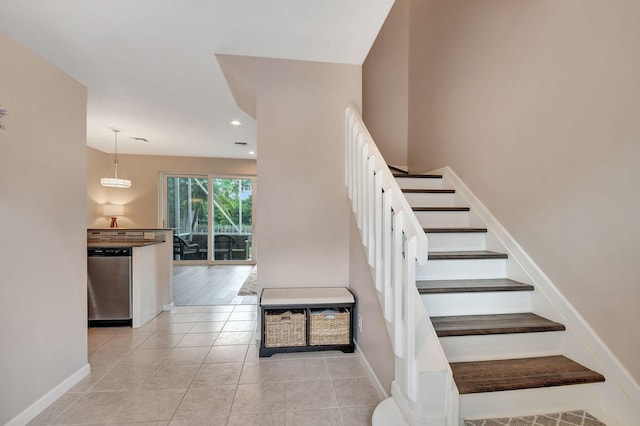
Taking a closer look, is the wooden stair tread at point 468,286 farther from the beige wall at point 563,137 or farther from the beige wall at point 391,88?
the beige wall at point 391,88

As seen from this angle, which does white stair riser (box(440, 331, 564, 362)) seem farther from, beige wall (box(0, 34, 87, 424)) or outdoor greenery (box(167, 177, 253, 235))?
outdoor greenery (box(167, 177, 253, 235))

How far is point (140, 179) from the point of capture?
6.46 m

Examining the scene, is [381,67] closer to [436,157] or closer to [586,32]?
[436,157]

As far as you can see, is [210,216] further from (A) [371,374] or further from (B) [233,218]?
(A) [371,374]

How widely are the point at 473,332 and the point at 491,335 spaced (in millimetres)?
113

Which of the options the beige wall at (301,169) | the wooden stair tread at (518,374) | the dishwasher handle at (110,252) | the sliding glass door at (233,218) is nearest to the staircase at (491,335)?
the wooden stair tread at (518,374)

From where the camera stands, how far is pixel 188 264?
6785mm

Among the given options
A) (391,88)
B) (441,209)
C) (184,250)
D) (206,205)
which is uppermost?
(391,88)

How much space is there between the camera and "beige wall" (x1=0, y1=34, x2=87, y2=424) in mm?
1562

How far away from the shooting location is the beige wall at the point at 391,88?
368 cm

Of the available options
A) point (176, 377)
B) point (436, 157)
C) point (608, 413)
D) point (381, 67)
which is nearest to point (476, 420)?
point (608, 413)

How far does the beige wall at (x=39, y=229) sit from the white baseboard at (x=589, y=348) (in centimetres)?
311

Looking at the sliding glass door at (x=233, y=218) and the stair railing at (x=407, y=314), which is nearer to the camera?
the stair railing at (x=407, y=314)

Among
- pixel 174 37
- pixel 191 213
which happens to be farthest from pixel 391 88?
pixel 191 213
